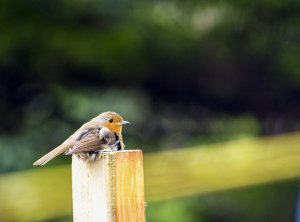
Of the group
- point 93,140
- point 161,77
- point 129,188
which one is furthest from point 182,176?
point 161,77

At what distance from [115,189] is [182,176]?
114 inches

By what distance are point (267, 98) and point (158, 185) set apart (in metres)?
6.80

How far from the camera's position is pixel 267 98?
12078 mm

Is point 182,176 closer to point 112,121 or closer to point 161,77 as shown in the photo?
point 112,121

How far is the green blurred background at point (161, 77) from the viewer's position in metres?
10.4

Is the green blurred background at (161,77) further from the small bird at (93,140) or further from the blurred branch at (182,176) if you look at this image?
the small bird at (93,140)

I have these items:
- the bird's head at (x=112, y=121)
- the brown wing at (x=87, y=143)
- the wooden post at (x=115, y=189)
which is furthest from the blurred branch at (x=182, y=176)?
the wooden post at (x=115, y=189)

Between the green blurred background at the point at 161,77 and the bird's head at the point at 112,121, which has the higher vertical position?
the green blurred background at the point at 161,77

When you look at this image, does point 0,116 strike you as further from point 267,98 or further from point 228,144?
point 267,98

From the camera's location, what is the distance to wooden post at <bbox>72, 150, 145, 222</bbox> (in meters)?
2.84

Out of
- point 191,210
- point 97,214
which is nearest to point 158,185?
point 97,214

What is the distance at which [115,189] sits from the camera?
2.84 m

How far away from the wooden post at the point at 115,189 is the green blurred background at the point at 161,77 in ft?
21.3

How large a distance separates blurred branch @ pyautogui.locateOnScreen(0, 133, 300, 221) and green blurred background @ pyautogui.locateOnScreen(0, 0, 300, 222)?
0.50 m
